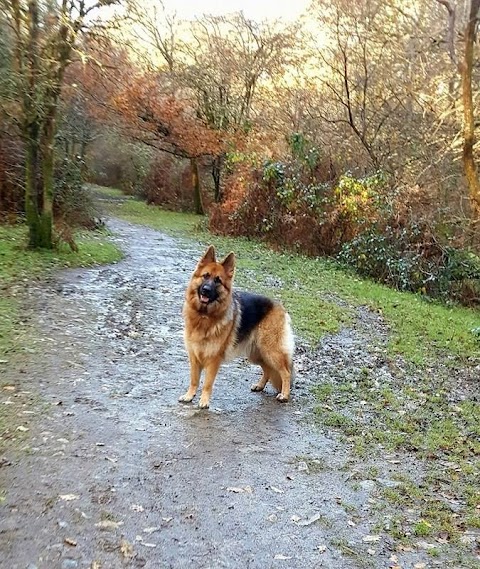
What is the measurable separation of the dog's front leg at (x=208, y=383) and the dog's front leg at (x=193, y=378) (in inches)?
5.0

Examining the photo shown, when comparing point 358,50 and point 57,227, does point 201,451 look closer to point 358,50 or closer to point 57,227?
point 57,227

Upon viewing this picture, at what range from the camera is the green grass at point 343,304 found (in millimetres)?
9555

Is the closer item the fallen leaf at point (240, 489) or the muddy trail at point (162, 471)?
the muddy trail at point (162, 471)

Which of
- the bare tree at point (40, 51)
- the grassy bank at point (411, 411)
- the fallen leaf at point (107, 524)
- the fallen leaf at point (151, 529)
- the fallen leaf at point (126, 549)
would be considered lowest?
the grassy bank at point (411, 411)

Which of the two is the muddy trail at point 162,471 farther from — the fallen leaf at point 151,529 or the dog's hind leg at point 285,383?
the dog's hind leg at point 285,383

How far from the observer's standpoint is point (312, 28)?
21453mm

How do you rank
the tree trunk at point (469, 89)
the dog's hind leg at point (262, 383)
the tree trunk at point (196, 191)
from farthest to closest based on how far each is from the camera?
the tree trunk at point (196, 191)
the tree trunk at point (469, 89)
the dog's hind leg at point (262, 383)

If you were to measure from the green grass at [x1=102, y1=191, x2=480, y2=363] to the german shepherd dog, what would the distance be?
2.85m

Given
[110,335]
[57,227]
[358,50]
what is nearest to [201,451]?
[110,335]

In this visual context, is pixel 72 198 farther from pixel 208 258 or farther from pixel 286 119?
pixel 208 258

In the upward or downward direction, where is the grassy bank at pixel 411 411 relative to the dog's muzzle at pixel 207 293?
downward

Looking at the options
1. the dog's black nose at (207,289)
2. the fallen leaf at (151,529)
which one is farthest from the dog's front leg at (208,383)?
the fallen leaf at (151,529)

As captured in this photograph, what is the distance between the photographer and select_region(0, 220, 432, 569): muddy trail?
3559mm

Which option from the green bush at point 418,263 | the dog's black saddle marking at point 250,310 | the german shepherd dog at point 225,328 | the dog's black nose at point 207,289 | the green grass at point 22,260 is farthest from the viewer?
the green bush at point 418,263
